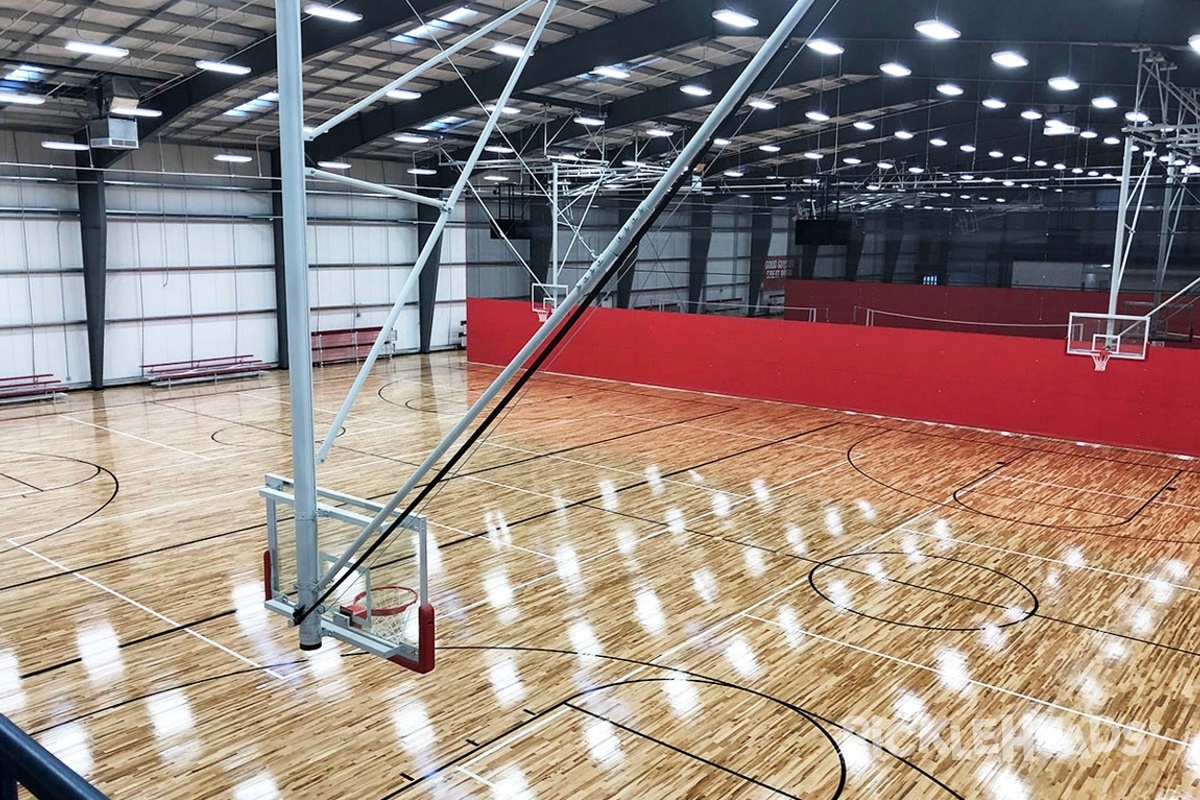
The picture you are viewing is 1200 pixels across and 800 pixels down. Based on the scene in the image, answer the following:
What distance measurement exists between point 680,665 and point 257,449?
35.8 ft

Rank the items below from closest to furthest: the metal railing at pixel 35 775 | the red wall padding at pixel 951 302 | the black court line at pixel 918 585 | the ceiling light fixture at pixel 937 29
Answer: the metal railing at pixel 35 775 < the black court line at pixel 918 585 < the ceiling light fixture at pixel 937 29 < the red wall padding at pixel 951 302

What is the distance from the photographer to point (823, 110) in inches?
819

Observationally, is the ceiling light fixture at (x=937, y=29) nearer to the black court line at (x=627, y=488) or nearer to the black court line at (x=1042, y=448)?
the black court line at (x=627, y=488)

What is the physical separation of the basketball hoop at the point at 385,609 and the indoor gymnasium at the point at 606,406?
1.2 inches

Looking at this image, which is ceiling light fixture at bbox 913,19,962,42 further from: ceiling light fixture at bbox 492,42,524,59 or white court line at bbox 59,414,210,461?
white court line at bbox 59,414,210,461

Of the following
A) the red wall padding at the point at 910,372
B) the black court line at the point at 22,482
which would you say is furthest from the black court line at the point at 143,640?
the red wall padding at the point at 910,372

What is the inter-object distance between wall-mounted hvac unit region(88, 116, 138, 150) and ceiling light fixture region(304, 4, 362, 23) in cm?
577

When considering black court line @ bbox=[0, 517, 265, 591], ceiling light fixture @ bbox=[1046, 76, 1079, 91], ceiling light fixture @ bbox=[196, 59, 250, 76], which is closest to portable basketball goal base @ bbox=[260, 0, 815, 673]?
black court line @ bbox=[0, 517, 265, 591]

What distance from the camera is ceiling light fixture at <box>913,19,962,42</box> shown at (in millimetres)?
13094

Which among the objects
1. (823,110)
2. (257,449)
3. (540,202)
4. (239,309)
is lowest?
(257,449)

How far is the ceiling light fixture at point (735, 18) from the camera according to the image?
45.4ft

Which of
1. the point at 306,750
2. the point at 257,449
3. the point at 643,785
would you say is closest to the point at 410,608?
the point at 306,750

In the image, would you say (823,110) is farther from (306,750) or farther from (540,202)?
(306,750)

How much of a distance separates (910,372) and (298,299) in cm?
1576
